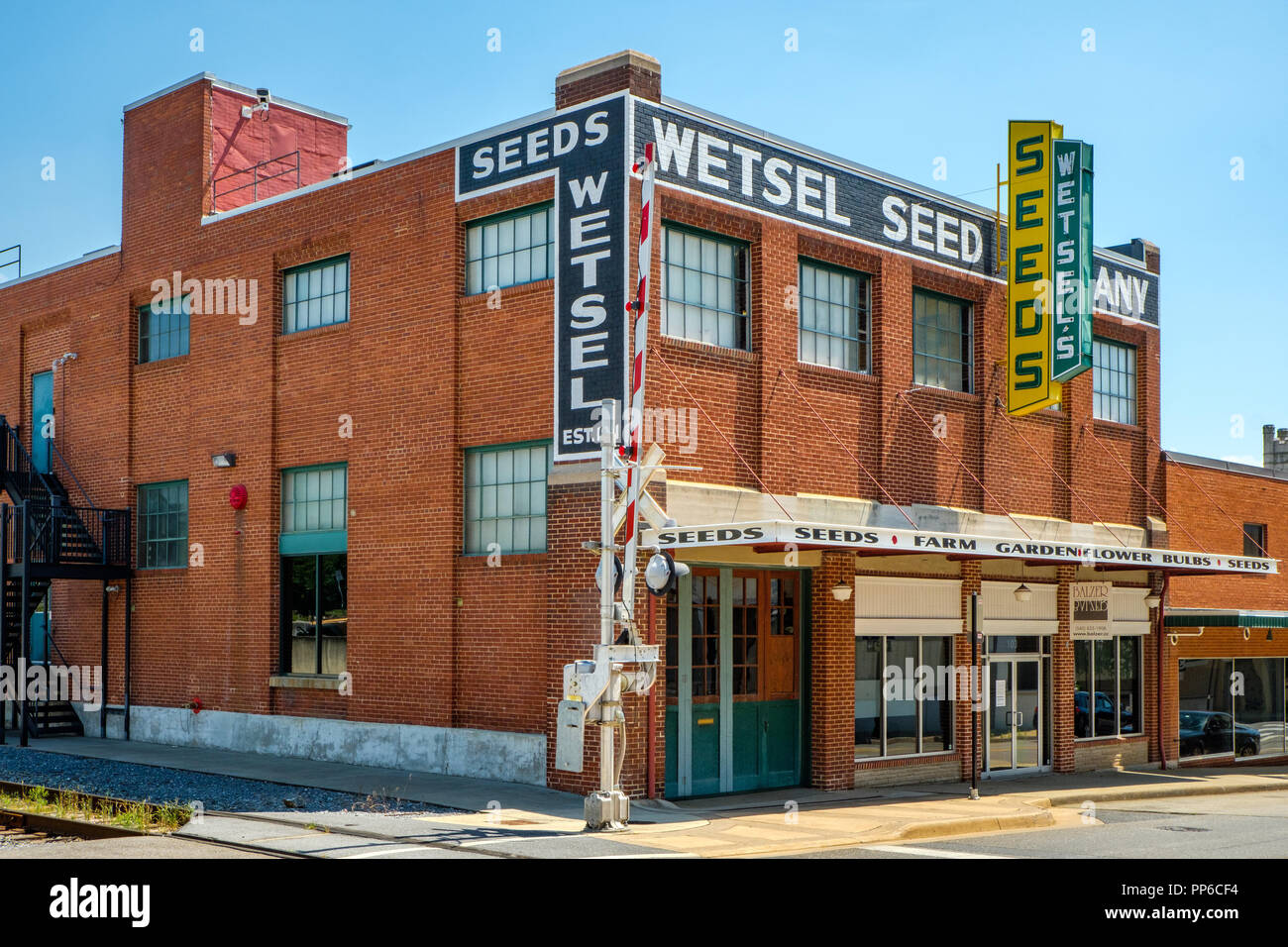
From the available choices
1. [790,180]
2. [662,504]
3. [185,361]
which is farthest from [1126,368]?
[185,361]

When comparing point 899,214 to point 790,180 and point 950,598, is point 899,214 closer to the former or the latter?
point 790,180

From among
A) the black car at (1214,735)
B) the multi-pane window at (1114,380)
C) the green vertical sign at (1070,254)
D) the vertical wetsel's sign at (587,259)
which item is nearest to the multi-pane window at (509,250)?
the vertical wetsel's sign at (587,259)

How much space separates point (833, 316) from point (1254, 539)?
15240 mm

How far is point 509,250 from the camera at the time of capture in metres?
19.9

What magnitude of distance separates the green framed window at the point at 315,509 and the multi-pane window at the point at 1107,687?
13.6m

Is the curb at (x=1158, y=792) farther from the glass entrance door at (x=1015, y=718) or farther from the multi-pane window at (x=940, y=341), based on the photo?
the multi-pane window at (x=940, y=341)

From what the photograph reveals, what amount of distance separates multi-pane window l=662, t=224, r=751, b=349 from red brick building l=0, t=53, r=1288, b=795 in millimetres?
57

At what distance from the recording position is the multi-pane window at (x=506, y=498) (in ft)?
63.5

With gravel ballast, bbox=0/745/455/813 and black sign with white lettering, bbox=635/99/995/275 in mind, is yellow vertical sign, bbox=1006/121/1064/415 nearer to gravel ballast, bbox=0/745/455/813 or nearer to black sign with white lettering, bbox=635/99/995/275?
black sign with white lettering, bbox=635/99/995/275

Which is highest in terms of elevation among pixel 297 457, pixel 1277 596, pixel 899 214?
pixel 899 214

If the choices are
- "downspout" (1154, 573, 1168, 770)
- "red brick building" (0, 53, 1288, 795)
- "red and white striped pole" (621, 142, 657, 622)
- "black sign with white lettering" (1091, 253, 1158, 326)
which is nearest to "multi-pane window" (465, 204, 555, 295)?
"red brick building" (0, 53, 1288, 795)

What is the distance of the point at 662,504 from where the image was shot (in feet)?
59.2

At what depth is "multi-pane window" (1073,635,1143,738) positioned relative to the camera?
83.8 feet
